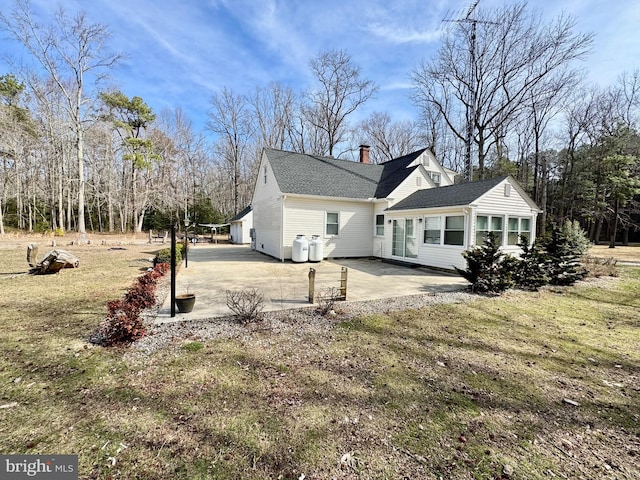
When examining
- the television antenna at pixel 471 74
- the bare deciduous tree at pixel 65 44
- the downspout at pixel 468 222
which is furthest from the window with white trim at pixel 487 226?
the bare deciduous tree at pixel 65 44

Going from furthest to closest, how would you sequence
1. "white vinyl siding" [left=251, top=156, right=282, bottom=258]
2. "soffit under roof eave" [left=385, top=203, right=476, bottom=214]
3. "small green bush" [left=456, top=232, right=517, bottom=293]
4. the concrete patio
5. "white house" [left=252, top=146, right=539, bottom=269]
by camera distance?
"white vinyl siding" [left=251, top=156, right=282, bottom=258] → "white house" [left=252, top=146, right=539, bottom=269] → "soffit under roof eave" [left=385, top=203, right=476, bottom=214] → "small green bush" [left=456, top=232, right=517, bottom=293] → the concrete patio

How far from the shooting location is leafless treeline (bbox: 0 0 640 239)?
18.1 meters

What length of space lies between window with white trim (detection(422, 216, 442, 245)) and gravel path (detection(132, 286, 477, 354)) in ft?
17.1

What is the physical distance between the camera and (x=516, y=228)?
10.9m

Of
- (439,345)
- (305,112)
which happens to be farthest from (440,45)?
(439,345)

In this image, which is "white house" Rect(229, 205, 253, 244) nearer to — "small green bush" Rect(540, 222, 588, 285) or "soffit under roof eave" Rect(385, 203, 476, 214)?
"soffit under roof eave" Rect(385, 203, 476, 214)

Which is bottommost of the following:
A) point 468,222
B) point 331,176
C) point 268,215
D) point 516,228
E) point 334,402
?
point 334,402

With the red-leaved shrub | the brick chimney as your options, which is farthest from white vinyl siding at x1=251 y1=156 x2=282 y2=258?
the red-leaved shrub

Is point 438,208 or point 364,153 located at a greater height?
point 364,153

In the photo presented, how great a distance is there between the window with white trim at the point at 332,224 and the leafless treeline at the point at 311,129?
14.6 meters

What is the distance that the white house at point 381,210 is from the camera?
33.2ft

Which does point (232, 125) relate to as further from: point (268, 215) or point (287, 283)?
point (287, 283)

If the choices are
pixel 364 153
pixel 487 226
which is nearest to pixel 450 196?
pixel 487 226

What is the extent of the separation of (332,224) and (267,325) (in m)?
9.26
